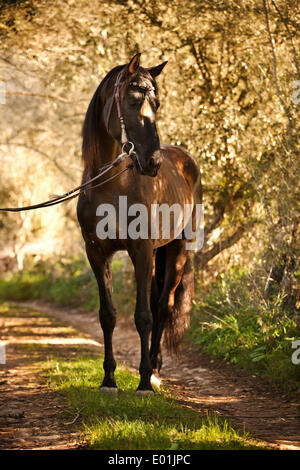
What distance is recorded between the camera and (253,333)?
5.88 meters

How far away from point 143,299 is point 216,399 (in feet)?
3.95

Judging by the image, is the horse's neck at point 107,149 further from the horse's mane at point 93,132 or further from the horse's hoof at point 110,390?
the horse's hoof at point 110,390

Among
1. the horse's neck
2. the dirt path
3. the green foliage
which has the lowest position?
the dirt path

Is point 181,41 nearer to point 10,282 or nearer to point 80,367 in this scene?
point 80,367

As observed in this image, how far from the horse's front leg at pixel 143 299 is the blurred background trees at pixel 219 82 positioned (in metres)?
1.77

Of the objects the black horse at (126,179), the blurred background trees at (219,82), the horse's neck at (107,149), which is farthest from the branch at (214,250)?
the horse's neck at (107,149)

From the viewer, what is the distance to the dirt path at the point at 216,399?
11.9 ft

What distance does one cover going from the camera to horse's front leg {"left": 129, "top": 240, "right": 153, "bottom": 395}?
4570 mm

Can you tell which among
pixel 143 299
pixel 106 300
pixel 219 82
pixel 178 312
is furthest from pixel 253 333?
pixel 219 82

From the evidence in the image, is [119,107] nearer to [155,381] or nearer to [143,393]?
[143,393]

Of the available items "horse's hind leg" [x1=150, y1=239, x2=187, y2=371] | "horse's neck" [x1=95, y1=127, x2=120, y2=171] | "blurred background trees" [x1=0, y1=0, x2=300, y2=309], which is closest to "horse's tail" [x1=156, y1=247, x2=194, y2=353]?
"horse's hind leg" [x1=150, y1=239, x2=187, y2=371]

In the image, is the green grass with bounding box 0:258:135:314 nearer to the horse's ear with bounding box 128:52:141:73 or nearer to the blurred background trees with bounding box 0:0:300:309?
the blurred background trees with bounding box 0:0:300:309

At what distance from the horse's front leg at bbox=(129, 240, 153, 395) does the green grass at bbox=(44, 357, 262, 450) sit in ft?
0.57
